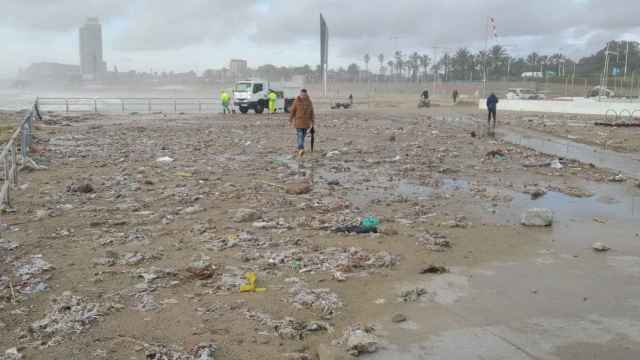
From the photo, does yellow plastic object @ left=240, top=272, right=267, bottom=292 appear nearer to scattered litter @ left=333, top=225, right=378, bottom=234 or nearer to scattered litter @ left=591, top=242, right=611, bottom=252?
scattered litter @ left=333, top=225, right=378, bottom=234

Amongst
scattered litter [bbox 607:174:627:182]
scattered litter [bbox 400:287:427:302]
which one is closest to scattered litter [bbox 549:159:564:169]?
scattered litter [bbox 607:174:627:182]

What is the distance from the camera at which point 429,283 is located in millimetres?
5703

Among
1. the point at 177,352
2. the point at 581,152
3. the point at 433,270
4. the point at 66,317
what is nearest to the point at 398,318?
the point at 433,270

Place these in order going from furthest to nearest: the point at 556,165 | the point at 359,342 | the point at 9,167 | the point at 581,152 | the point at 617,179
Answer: the point at 581,152, the point at 556,165, the point at 617,179, the point at 9,167, the point at 359,342

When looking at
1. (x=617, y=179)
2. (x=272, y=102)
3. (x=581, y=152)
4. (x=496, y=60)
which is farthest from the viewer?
(x=496, y=60)

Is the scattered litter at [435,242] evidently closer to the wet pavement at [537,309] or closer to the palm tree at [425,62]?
the wet pavement at [537,309]

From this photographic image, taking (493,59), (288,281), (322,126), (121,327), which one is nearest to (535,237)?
(288,281)

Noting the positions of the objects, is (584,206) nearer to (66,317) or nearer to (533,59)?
(66,317)

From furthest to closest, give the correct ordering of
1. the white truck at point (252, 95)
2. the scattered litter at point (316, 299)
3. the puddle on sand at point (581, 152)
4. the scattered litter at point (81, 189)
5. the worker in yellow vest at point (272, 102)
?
the white truck at point (252, 95) → the worker in yellow vest at point (272, 102) → the puddle on sand at point (581, 152) → the scattered litter at point (81, 189) → the scattered litter at point (316, 299)

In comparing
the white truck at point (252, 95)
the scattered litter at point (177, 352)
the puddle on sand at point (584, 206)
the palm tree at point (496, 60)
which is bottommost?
the scattered litter at point (177, 352)

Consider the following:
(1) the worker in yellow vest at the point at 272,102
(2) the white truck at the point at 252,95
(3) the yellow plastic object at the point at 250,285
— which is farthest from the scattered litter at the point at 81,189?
(2) the white truck at the point at 252,95

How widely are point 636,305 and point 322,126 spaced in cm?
2113

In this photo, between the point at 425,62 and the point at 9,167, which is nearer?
the point at 9,167

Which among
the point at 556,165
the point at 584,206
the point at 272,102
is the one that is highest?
the point at 272,102
